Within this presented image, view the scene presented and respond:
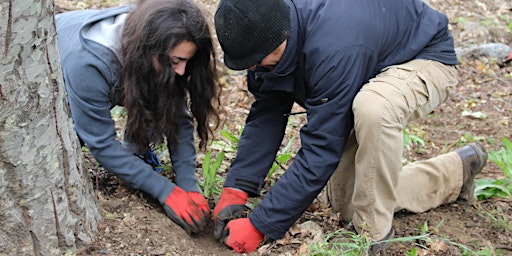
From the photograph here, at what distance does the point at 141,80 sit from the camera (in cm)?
262

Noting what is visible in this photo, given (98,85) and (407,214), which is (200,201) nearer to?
(98,85)

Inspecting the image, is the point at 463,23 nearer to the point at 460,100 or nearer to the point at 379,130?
the point at 460,100

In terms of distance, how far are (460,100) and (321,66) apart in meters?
2.99

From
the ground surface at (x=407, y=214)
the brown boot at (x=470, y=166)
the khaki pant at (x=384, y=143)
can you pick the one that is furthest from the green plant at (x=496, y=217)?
the khaki pant at (x=384, y=143)

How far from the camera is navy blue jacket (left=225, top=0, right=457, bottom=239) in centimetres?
234

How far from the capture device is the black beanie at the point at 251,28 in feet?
7.17

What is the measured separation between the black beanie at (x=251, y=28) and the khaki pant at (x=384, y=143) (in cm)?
45

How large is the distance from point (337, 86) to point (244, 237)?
86 centimetres

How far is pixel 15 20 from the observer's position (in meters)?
1.81

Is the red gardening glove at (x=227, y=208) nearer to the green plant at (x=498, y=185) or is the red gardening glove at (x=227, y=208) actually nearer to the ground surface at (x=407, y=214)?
the ground surface at (x=407, y=214)

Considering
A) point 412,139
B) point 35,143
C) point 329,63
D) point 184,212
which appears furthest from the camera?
point 412,139

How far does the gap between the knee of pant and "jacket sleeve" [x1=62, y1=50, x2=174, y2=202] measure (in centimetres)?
104

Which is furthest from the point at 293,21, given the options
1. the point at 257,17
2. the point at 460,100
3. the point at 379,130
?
the point at 460,100

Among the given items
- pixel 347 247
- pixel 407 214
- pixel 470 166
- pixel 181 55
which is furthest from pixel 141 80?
pixel 470 166
